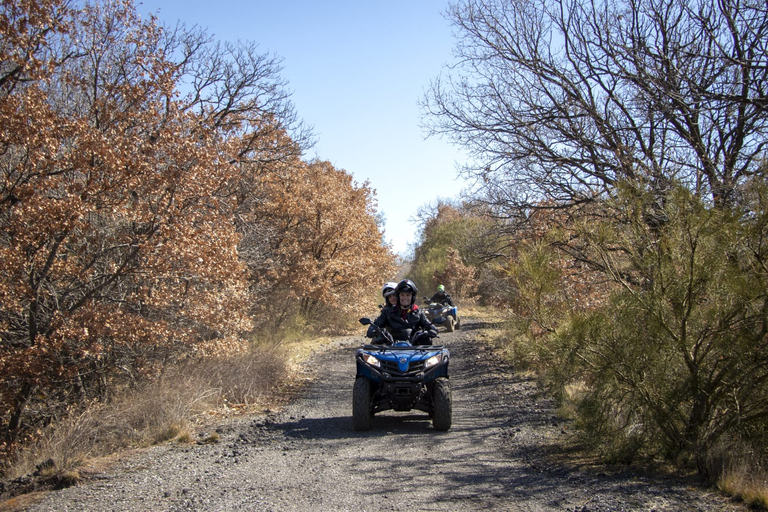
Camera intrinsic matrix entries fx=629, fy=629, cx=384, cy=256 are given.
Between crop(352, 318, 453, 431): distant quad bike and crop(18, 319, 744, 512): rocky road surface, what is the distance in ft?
1.00

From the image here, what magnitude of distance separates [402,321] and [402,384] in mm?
1591

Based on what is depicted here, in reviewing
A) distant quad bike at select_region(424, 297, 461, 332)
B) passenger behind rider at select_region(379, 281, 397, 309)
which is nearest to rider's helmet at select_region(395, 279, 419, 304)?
passenger behind rider at select_region(379, 281, 397, 309)

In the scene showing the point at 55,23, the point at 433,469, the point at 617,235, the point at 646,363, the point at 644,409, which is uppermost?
the point at 55,23

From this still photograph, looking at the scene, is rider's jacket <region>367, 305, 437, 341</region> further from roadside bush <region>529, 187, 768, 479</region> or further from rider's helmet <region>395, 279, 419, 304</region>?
roadside bush <region>529, 187, 768, 479</region>

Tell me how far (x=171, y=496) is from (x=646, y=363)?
4848 mm

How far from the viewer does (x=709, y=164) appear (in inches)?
342

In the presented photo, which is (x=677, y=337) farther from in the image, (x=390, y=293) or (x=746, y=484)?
(x=390, y=293)

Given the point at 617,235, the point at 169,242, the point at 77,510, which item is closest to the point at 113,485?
the point at 77,510

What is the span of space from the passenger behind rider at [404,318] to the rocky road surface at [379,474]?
137cm

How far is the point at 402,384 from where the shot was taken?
873 centimetres

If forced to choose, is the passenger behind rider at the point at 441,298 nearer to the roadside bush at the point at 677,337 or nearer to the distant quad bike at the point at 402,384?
the distant quad bike at the point at 402,384

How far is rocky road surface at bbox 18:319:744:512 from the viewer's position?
5.55 meters

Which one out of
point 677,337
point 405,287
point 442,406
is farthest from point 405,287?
point 677,337

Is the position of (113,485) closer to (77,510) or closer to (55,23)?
(77,510)
